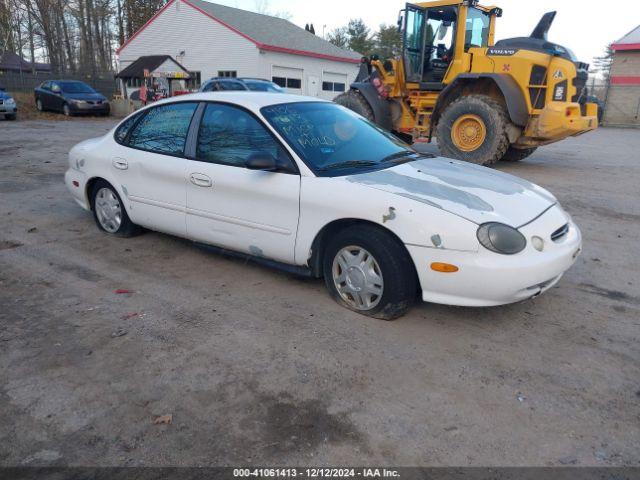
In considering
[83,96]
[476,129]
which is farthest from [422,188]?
[83,96]

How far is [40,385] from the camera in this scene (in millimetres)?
2814

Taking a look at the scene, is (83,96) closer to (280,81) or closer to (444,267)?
(280,81)

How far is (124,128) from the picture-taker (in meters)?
5.11

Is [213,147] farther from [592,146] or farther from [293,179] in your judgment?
[592,146]

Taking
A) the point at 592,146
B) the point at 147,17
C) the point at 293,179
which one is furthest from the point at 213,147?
the point at 147,17

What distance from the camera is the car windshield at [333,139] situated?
3.89 metres

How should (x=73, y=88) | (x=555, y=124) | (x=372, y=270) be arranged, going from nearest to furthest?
1. (x=372, y=270)
2. (x=555, y=124)
3. (x=73, y=88)

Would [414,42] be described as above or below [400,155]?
above

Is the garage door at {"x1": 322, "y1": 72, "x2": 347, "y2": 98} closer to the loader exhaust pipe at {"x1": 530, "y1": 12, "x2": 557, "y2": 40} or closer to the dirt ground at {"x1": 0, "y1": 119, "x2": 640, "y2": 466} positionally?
the loader exhaust pipe at {"x1": 530, "y1": 12, "x2": 557, "y2": 40}

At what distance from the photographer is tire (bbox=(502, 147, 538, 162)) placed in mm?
11125

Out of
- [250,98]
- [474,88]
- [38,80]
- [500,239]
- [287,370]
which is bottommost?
[287,370]

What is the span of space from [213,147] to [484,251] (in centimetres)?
242

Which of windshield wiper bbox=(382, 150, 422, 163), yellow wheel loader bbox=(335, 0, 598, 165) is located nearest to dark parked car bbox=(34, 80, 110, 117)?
yellow wheel loader bbox=(335, 0, 598, 165)

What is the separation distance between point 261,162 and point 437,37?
8353 millimetres
